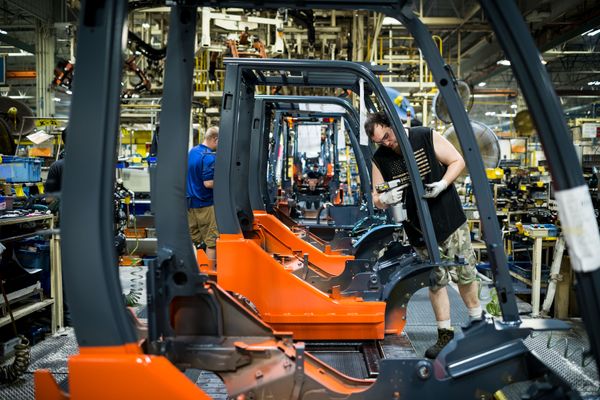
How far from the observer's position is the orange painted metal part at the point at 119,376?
182 centimetres

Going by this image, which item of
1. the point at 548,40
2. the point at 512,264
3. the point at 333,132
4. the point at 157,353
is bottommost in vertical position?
the point at 512,264

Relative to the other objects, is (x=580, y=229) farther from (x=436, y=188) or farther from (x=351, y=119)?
(x=351, y=119)

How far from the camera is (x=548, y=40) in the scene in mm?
14414

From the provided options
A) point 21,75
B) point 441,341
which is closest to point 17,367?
point 441,341

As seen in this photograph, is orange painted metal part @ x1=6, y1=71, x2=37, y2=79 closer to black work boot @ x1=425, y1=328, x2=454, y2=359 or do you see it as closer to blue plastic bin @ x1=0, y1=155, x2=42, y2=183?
blue plastic bin @ x1=0, y1=155, x2=42, y2=183

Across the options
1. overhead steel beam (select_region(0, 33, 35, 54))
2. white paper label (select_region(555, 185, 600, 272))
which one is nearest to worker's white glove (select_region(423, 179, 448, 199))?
white paper label (select_region(555, 185, 600, 272))

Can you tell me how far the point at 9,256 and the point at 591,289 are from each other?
4984 millimetres

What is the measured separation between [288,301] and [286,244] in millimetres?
2000

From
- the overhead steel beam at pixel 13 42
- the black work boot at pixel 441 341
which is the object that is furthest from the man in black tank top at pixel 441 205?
the overhead steel beam at pixel 13 42

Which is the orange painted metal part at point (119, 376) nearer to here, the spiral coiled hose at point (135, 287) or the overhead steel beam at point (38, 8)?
the spiral coiled hose at point (135, 287)

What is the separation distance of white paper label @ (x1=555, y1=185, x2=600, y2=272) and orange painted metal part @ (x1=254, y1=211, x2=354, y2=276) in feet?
14.5

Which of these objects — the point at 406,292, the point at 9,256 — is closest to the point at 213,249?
the point at 9,256

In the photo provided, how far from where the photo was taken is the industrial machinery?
1.64 meters

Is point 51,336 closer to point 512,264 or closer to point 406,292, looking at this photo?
point 406,292
